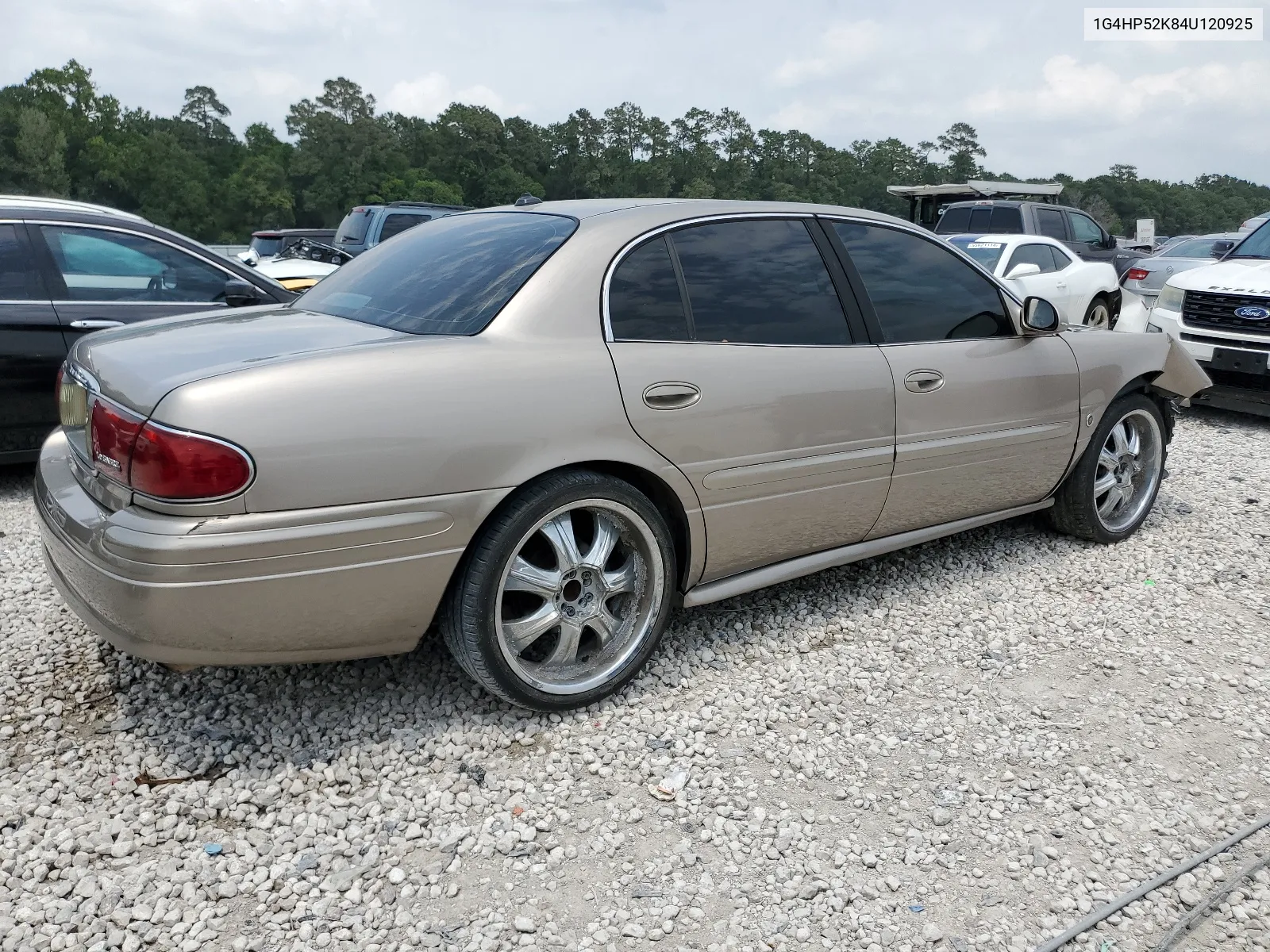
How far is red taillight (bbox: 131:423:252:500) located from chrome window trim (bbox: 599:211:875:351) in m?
1.10

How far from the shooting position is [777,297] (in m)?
3.18

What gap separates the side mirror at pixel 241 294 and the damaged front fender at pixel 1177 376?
4387mm

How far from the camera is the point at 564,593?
278 centimetres

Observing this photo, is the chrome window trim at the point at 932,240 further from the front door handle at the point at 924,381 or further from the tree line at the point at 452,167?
the tree line at the point at 452,167

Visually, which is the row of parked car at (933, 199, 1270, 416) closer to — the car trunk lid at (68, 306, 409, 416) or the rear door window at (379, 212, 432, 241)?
the car trunk lid at (68, 306, 409, 416)

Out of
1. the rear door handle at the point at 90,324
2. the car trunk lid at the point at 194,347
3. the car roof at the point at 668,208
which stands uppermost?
the car roof at the point at 668,208

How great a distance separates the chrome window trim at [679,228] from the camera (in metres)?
2.77

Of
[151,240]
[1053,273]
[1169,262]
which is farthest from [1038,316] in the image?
[1169,262]

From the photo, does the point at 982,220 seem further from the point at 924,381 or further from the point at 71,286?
the point at 71,286

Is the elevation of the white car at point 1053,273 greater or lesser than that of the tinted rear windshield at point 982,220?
lesser

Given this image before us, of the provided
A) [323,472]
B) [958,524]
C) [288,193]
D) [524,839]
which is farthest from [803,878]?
[288,193]

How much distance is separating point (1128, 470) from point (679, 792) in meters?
3.15

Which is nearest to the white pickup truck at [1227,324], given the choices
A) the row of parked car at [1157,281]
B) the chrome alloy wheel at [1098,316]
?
the row of parked car at [1157,281]

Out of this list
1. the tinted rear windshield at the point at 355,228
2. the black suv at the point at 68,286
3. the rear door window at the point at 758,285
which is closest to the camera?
the rear door window at the point at 758,285
